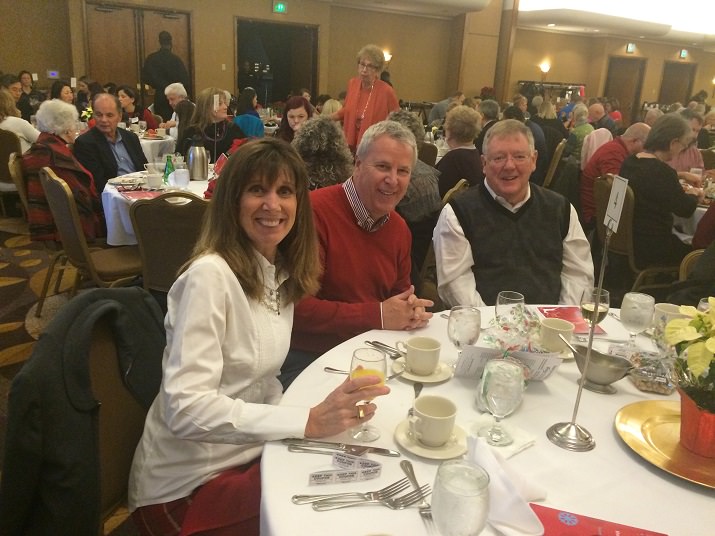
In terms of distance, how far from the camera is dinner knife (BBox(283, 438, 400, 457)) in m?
1.08

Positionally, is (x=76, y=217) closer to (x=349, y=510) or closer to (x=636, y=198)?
(x=349, y=510)

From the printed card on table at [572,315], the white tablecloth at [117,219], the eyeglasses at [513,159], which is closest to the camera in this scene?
the printed card on table at [572,315]

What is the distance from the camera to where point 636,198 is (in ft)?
12.6

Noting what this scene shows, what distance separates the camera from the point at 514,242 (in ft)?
7.57

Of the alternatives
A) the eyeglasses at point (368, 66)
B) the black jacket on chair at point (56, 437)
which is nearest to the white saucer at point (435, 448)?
the black jacket on chair at point (56, 437)

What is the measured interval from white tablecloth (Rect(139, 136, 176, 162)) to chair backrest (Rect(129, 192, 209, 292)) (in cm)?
318

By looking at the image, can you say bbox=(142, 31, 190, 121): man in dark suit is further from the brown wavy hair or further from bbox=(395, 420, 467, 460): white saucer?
bbox=(395, 420, 467, 460): white saucer

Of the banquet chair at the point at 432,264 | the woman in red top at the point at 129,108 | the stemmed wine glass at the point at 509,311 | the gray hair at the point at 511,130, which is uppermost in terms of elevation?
the gray hair at the point at 511,130

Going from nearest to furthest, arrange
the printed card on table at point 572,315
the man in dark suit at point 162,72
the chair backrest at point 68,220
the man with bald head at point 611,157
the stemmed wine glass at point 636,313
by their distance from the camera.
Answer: the stemmed wine glass at point 636,313, the printed card on table at point 572,315, the chair backrest at point 68,220, the man with bald head at point 611,157, the man in dark suit at point 162,72

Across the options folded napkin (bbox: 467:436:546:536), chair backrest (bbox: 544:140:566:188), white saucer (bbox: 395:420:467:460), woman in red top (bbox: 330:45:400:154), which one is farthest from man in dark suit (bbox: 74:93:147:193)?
chair backrest (bbox: 544:140:566:188)

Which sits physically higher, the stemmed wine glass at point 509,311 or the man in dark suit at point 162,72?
the man in dark suit at point 162,72

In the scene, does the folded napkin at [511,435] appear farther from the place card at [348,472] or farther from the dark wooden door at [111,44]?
the dark wooden door at [111,44]

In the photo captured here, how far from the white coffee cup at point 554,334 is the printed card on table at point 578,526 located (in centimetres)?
65

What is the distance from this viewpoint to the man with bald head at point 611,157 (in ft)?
16.1
